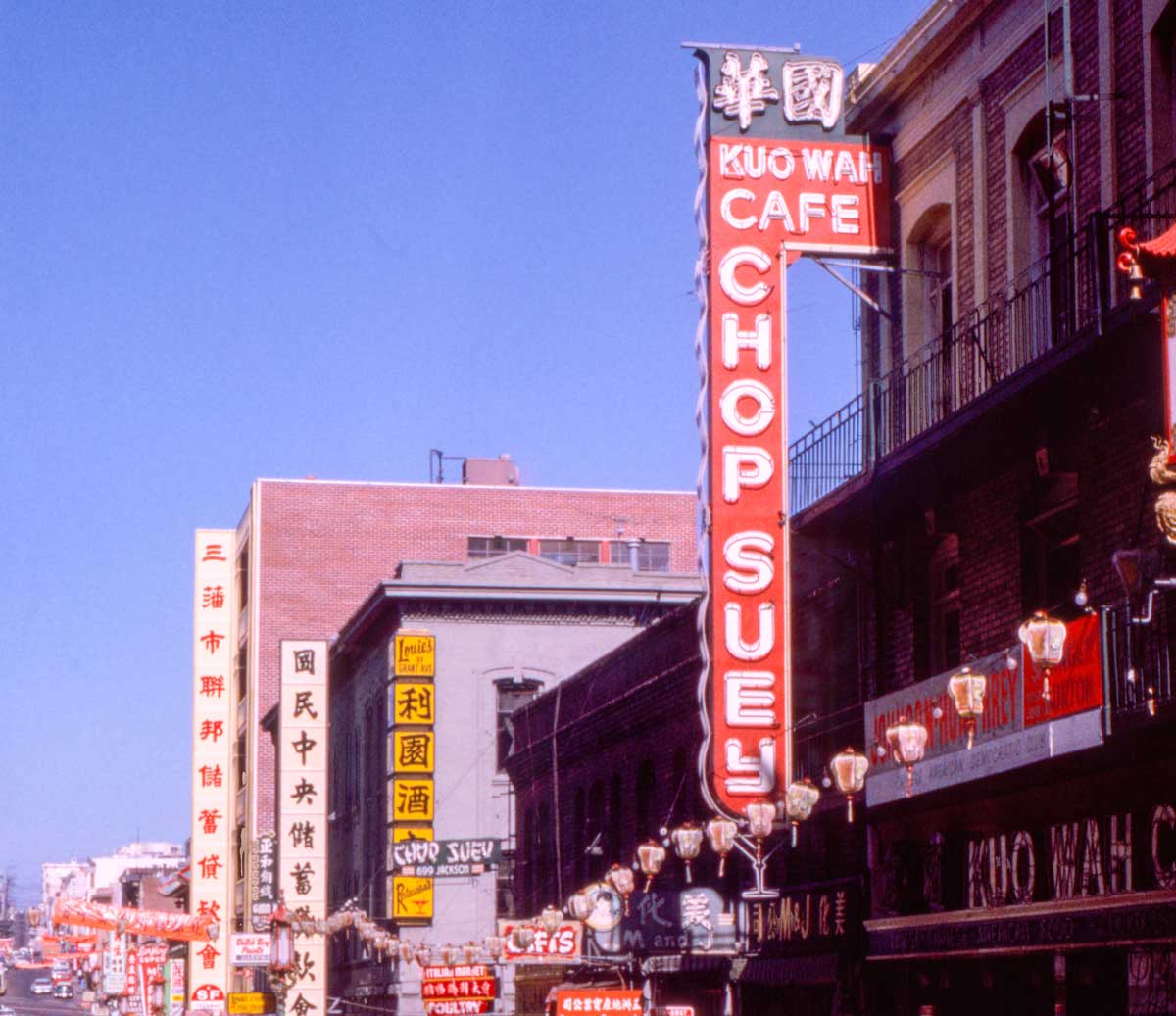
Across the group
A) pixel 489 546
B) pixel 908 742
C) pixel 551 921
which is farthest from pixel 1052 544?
pixel 489 546

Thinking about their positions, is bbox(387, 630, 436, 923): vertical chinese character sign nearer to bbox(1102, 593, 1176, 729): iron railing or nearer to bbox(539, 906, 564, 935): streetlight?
bbox(539, 906, 564, 935): streetlight

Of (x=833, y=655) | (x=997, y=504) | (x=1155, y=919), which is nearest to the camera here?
(x=1155, y=919)

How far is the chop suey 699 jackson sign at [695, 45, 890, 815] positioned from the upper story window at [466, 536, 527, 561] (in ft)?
147

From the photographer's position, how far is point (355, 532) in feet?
249

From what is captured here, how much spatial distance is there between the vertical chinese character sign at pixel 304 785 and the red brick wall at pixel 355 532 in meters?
13.8

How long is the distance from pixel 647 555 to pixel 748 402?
149 feet

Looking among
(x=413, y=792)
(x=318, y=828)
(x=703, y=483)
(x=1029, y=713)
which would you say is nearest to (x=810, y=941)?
(x=703, y=483)

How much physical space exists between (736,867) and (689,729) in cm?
265

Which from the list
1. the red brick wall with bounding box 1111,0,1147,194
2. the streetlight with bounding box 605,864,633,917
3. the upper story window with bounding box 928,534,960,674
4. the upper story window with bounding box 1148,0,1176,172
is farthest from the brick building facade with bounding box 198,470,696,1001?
the upper story window with bounding box 1148,0,1176,172

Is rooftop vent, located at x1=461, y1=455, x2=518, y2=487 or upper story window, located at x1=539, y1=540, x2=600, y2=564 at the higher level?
rooftop vent, located at x1=461, y1=455, x2=518, y2=487

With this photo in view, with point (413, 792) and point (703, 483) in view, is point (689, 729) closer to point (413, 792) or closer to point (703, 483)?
point (703, 483)

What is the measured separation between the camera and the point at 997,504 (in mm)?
24078

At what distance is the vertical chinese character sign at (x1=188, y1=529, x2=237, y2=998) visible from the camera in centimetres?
7706

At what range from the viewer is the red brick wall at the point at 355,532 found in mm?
75250
